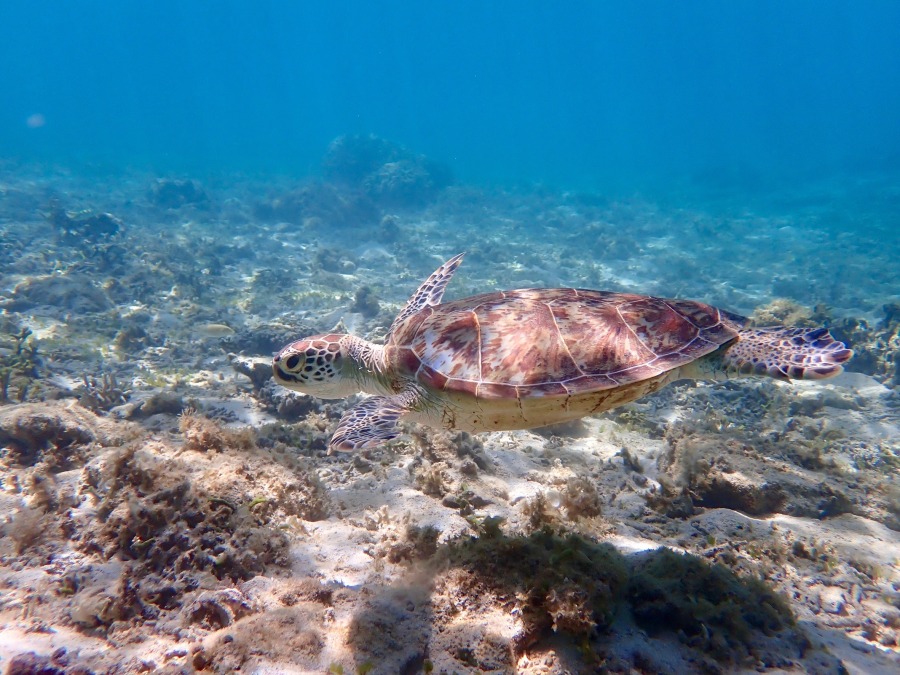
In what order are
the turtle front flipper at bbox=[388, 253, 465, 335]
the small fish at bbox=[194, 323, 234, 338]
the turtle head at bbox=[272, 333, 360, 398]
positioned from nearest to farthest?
the turtle head at bbox=[272, 333, 360, 398], the turtle front flipper at bbox=[388, 253, 465, 335], the small fish at bbox=[194, 323, 234, 338]

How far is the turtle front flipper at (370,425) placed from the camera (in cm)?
313

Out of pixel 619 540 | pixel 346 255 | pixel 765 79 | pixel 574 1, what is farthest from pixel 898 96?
pixel 619 540

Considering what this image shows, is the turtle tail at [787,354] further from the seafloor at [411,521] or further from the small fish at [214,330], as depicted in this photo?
the small fish at [214,330]

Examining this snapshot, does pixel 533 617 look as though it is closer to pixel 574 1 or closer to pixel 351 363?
pixel 351 363

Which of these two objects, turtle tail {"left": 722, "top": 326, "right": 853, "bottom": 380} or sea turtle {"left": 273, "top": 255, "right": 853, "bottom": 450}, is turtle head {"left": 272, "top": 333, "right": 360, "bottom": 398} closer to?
sea turtle {"left": 273, "top": 255, "right": 853, "bottom": 450}

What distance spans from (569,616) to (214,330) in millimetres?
8950

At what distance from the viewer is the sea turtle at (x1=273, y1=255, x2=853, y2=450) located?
338 centimetres

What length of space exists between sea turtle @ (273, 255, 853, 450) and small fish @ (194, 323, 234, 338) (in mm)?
5697

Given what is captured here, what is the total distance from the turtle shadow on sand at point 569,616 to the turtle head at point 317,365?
2.22m

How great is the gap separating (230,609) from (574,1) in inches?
5718

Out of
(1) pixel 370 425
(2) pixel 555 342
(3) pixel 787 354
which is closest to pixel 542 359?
(2) pixel 555 342

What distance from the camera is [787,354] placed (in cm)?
362

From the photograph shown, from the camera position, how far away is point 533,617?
2262mm

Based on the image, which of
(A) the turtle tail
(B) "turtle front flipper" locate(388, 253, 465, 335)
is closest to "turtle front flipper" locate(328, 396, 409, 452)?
(B) "turtle front flipper" locate(388, 253, 465, 335)
